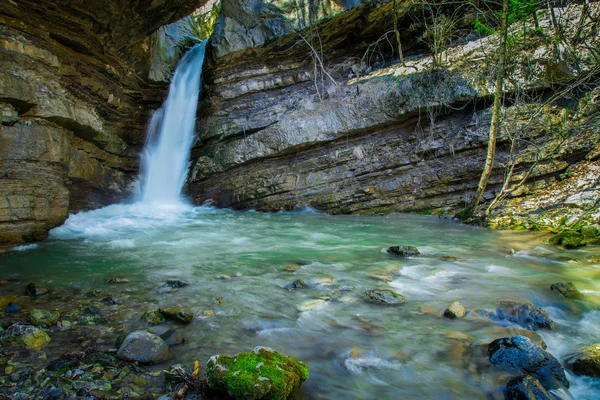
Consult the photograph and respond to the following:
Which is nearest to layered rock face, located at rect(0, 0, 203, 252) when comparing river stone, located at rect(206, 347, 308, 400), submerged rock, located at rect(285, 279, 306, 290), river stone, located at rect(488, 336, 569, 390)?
submerged rock, located at rect(285, 279, 306, 290)

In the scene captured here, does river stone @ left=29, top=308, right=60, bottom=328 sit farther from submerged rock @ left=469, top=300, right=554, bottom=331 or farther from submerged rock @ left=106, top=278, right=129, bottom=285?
submerged rock @ left=469, top=300, right=554, bottom=331

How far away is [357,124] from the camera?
9.98 meters

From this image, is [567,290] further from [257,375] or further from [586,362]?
[257,375]

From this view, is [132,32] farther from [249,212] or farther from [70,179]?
[249,212]

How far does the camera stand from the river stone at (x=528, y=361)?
2143 mm

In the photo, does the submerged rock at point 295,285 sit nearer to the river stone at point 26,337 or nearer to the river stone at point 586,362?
the river stone at point 26,337

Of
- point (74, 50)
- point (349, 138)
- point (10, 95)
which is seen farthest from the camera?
point (349, 138)

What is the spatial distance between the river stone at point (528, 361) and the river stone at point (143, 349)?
2313 mm

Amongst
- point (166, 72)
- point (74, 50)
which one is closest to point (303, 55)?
point (166, 72)

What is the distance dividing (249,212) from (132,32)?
5.85 meters

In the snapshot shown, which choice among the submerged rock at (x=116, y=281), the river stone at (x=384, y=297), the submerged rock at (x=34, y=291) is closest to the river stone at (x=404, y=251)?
the river stone at (x=384, y=297)

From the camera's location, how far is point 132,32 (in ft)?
28.2

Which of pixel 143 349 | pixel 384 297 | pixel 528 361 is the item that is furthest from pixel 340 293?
pixel 143 349

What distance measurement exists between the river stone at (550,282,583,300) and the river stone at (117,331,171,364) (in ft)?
12.8
